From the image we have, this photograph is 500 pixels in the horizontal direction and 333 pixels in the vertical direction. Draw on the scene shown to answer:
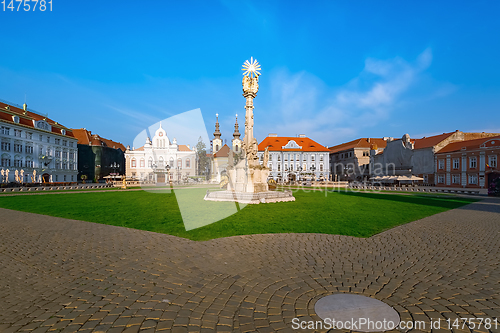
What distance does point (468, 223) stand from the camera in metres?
10.8

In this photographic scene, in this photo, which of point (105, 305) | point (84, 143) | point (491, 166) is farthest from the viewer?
point (84, 143)

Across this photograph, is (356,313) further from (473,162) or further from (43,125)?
(43,125)

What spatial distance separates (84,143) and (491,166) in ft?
280

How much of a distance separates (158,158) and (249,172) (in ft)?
201

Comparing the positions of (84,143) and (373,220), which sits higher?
(84,143)

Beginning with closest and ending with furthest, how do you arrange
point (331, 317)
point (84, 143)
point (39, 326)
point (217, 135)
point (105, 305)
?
point (39, 326), point (331, 317), point (105, 305), point (84, 143), point (217, 135)

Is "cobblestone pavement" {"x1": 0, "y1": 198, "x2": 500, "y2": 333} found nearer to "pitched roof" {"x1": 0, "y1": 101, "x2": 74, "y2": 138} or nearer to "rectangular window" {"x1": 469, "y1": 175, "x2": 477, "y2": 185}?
"rectangular window" {"x1": 469, "y1": 175, "x2": 477, "y2": 185}

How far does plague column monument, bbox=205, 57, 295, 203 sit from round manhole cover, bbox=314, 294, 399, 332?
13.5 metres

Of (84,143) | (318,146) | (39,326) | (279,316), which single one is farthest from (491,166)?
(84,143)

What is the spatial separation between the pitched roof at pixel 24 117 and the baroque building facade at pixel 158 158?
17.9 m

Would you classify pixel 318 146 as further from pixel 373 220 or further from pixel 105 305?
pixel 105 305

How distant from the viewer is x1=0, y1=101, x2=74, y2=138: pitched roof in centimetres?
4464

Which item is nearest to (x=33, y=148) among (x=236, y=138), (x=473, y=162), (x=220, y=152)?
(x=220, y=152)

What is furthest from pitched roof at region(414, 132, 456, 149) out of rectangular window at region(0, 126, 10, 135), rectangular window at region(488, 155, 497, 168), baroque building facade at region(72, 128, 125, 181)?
rectangular window at region(0, 126, 10, 135)
